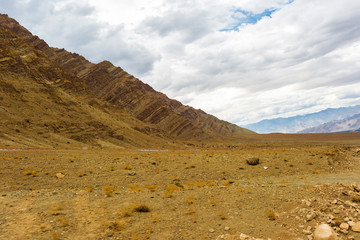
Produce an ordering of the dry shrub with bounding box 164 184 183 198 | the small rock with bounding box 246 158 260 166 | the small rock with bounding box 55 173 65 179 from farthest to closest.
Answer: the small rock with bounding box 246 158 260 166 → the small rock with bounding box 55 173 65 179 → the dry shrub with bounding box 164 184 183 198

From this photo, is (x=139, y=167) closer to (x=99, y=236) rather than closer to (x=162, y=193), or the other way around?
(x=162, y=193)

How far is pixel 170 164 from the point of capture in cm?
2050

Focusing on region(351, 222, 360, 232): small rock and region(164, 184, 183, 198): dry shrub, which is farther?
region(164, 184, 183, 198): dry shrub

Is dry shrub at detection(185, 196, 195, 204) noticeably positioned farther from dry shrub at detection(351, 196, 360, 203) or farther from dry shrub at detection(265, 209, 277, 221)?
dry shrub at detection(351, 196, 360, 203)

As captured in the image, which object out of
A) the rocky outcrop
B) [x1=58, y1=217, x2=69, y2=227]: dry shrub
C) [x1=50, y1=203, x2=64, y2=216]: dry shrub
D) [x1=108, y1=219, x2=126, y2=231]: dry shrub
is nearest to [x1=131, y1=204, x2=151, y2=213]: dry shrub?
[x1=108, y1=219, x2=126, y2=231]: dry shrub

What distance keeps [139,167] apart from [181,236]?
11.2m

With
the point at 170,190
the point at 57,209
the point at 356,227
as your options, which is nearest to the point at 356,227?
the point at 356,227

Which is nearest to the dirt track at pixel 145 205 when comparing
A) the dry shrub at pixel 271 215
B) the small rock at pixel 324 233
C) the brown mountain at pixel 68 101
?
the dry shrub at pixel 271 215

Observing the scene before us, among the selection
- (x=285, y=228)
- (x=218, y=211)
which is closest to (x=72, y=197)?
(x=218, y=211)

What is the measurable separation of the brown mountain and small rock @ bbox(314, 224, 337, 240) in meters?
37.8

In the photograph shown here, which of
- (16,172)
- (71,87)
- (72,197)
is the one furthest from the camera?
(71,87)

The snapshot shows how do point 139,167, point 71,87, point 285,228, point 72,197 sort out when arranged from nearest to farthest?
1. point 285,228
2. point 72,197
3. point 139,167
4. point 71,87

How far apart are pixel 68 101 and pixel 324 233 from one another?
6519 centimetres

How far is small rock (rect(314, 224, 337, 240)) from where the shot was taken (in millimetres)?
7589
